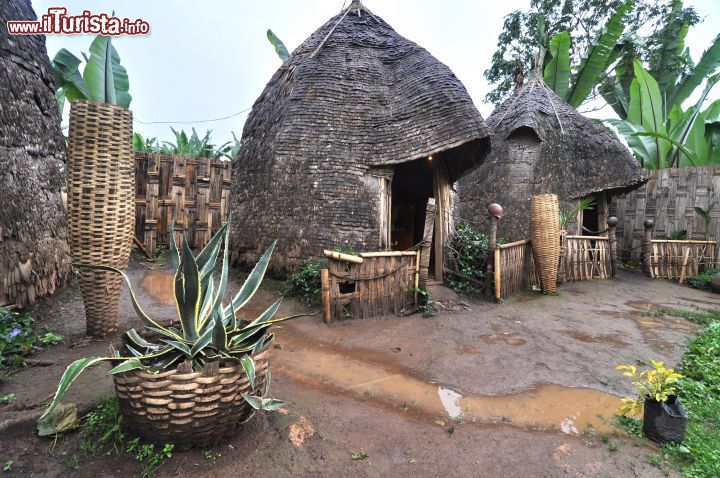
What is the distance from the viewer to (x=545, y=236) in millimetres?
6301

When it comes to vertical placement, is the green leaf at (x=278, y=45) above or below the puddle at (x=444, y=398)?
above

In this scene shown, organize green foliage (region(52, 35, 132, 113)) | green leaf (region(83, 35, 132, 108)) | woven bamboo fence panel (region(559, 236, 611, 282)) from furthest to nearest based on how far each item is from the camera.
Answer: woven bamboo fence panel (region(559, 236, 611, 282)) → green leaf (region(83, 35, 132, 108)) → green foliage (region(52, 35, 132, 113))

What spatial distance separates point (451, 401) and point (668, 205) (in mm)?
10449

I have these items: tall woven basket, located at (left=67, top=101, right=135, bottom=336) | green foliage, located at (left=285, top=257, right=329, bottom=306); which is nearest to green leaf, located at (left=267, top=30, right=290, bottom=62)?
green foliage, located at (left=285, top=257, right=329, bottom=306)

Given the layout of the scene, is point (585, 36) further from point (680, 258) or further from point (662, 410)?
point (662, 410)

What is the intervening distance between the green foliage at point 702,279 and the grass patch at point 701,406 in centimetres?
438

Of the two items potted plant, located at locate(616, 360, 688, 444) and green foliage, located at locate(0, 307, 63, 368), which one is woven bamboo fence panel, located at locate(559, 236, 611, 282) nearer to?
potted plant, located at locate(616, 360, 688, 444)

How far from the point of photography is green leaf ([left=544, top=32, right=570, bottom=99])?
1145 centimetres

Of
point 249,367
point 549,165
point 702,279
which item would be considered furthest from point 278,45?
point 702,279

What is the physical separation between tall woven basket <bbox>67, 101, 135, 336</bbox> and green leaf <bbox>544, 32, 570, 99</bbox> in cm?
1321

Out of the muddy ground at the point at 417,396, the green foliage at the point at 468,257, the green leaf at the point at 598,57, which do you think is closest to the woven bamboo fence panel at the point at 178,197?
the muddy ground at the point at 417,396

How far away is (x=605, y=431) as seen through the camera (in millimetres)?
2418

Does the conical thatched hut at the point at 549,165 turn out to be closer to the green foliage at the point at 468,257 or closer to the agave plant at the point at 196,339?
the green foliage at the point at 468,257

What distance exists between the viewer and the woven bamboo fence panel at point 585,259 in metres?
7.79
